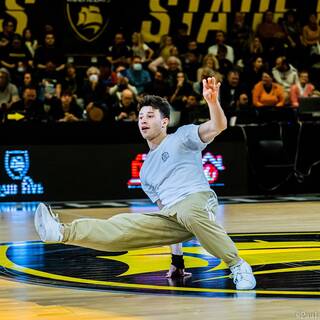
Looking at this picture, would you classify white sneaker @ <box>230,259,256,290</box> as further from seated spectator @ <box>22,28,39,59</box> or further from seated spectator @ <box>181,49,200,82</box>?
seated spectator @ <box>22,28,39,59</box>

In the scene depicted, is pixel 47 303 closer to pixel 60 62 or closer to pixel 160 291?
pixel 160 291

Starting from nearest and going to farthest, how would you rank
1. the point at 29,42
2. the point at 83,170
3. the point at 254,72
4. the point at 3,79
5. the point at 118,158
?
1. the point at 83,170
2. the point at 118,158
3. the point at 3,79
4. the point at 29,42
5. the point at 254,72

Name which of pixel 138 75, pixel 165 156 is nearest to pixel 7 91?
pixel 138 75

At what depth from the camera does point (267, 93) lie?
19.0 m

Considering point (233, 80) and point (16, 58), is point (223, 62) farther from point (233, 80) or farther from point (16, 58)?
point (16, 58)

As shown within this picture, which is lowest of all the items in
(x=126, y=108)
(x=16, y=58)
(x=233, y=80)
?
(x=126, y=108)

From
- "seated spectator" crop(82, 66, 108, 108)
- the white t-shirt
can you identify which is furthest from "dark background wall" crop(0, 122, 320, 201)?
the white t-shirt

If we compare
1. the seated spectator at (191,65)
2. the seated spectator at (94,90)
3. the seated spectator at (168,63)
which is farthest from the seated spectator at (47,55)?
the seated spectator at (191,65)

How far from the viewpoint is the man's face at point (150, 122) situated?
7.55 m

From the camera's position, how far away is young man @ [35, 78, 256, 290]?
7.05 meters

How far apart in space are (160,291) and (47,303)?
899 millimetres

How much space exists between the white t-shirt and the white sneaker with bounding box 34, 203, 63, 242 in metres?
0.91

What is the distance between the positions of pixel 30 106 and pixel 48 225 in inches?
414

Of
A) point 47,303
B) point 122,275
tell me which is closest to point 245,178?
point 122,275
